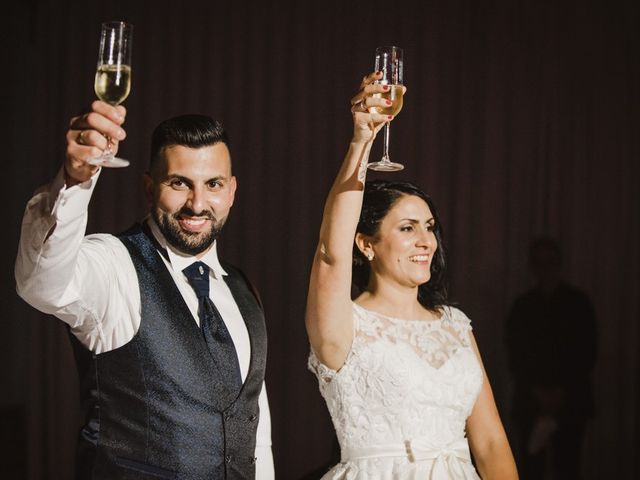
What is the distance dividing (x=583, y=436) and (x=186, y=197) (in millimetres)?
2711

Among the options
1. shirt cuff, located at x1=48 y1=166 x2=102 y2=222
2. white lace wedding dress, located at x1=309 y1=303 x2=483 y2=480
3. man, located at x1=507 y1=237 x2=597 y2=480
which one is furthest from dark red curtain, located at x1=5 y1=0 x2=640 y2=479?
shirt cuff, located at x1=48 y1=166 x2=102 y2=222

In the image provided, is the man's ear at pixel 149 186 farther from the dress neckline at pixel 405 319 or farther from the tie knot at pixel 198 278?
the dress neckline at pixel 405 319

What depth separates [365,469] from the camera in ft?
7.14

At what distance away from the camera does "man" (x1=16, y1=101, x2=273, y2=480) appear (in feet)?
5.70

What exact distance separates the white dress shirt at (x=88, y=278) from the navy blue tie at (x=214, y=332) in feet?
0.06

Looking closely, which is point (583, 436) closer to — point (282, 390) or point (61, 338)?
point (282, 390)

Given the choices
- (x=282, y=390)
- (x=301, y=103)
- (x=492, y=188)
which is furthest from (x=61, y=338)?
(x=492, y=188)

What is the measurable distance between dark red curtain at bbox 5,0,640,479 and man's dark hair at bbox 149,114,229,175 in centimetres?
156

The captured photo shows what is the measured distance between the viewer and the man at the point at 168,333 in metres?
1.74

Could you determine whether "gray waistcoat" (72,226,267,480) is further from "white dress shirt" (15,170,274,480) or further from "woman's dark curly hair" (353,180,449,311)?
"woman's dark curly hair" (353,180,449,311)

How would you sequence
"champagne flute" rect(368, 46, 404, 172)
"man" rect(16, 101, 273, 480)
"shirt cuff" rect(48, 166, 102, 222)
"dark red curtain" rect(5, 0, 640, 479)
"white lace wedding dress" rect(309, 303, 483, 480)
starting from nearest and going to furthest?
"shirt cuff" rect(48, 166, 102, 222) → "man" rect(16, 101, 273, 480) → "champagne flute" rect(368, 46, 404, 172) → "white lace wedding dress" rect(309, 303, 483, 480) → "dark red curtain" rect(5, 0, 640, 479)

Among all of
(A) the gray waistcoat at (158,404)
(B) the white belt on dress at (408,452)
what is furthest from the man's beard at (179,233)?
(B) the white belt on dress at (408,452)

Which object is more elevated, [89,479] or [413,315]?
[413,315]

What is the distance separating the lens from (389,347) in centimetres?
224
